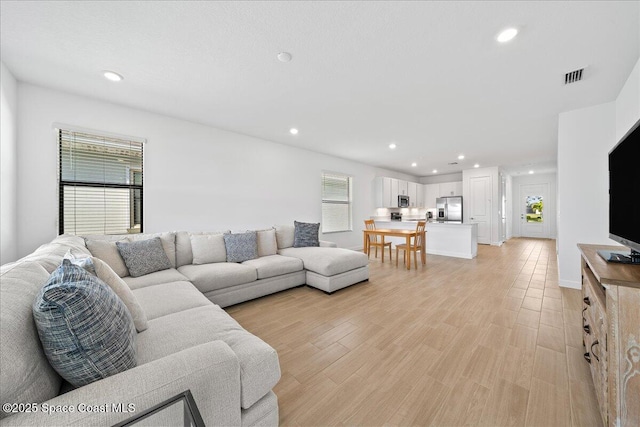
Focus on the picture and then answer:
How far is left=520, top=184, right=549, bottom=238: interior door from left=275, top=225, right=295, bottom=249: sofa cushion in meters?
10.2

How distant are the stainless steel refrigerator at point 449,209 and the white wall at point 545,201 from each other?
3296 mm

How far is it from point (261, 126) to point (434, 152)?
13.7 ft

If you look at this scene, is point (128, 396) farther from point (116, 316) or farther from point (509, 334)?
point (509, 334)

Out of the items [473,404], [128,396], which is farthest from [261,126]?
[473,404]

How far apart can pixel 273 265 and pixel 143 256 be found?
4.94ft

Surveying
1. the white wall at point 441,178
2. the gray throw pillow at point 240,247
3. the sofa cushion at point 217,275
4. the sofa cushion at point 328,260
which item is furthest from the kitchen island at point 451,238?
the sofa cushion at point 217,275

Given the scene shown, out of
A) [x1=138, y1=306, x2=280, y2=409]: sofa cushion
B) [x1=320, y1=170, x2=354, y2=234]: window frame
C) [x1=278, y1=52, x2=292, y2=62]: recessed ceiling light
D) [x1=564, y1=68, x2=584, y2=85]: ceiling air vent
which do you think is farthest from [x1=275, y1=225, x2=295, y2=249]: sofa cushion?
[x1=564, y1=68, x2=584, y2=85]: ceiling air vent

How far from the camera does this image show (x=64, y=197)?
2.97 meters

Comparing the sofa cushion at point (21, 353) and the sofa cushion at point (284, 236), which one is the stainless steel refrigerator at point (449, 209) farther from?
the sofa cushion at point (21, 353)

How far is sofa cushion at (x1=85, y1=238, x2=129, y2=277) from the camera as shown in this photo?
2543 mm

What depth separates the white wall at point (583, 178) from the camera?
3172 millimetres

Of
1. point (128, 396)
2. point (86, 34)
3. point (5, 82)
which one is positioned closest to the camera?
point (128, 396)

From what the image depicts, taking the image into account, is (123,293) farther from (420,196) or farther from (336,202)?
(420,196)

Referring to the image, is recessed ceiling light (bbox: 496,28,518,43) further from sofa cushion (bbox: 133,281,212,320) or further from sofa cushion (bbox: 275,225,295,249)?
sofa cushion (bbox: 275,225,295,249)
